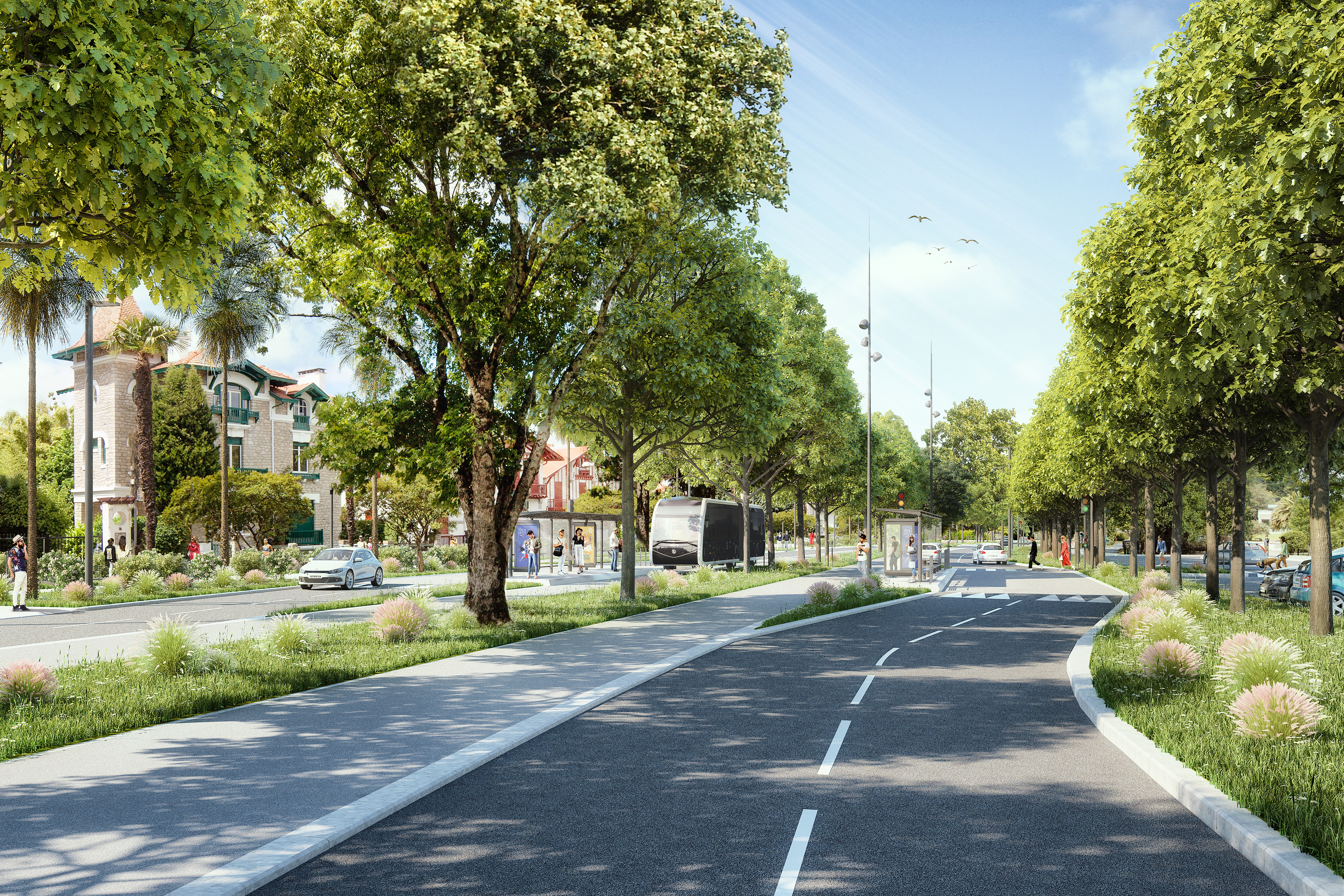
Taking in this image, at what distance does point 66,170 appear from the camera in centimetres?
760

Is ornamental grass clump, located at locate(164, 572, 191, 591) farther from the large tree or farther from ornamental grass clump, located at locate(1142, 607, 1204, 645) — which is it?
ornamental grass clump, located at locate(1142, 607, 1204, 645)

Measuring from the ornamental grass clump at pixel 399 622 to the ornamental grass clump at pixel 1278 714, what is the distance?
11866 mm

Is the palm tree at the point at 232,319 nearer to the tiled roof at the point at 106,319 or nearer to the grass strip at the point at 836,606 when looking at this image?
the tiled roof at the point at 106,319

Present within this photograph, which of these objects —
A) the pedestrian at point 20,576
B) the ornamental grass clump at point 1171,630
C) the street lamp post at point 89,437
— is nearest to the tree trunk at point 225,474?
the street lamp post at point 89,437

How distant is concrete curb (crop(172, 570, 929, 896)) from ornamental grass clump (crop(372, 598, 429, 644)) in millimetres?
5176

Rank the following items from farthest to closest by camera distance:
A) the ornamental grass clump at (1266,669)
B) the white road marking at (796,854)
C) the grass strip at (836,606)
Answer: the grass strip at (836,606)
the ornamental grass clump at (1266,669)
the white road marking at (796,854)

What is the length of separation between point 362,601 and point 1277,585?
1006 inches

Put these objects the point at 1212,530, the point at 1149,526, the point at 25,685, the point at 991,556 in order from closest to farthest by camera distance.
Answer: the point at 25,685
the point at 1212,530
the point at 1149,526
the point at 991,556

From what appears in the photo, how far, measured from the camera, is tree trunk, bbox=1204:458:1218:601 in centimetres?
2380

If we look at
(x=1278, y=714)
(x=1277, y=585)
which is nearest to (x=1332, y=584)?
(x=1277, y=585)

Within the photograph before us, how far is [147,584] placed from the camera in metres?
28.3

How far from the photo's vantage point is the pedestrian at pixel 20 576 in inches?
910

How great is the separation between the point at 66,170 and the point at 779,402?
1704 cm

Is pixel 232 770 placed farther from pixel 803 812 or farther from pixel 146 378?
pixel 146 378
